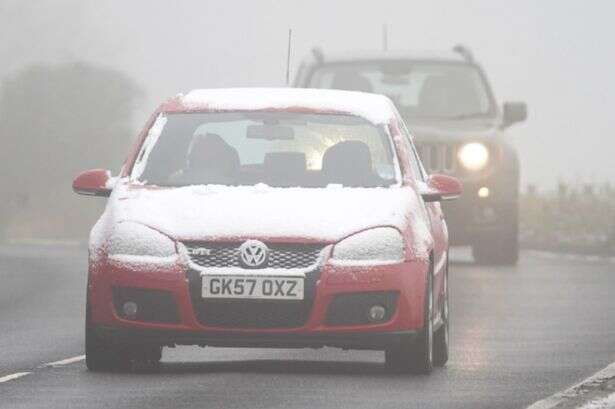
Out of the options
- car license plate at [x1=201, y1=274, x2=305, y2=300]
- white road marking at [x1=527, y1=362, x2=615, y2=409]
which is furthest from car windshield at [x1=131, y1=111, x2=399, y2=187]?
white road marking at [x1=527, y1=362, x2=615, y2=409]

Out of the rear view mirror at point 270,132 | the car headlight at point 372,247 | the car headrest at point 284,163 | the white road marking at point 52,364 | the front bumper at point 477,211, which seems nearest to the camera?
the car headlight at point 372,247

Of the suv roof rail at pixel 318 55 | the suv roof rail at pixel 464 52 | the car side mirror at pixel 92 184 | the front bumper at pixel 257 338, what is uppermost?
the car side mirror at pixel 92 184

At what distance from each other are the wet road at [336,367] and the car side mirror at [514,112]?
16.7 ft

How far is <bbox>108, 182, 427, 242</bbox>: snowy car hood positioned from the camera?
1377 cm

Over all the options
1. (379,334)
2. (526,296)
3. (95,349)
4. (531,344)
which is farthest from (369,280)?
(526,296)

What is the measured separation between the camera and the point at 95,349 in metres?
14.1

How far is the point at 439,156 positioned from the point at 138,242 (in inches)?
568

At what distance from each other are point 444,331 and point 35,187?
91.7 metres

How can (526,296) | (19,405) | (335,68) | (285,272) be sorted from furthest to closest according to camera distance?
(335,68)
(526,296)
(285,272)
(19,405)

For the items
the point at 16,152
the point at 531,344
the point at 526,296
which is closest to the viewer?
the point at 531,344

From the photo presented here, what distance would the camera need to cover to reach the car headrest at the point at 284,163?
1489cm

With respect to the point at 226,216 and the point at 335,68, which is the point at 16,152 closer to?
the point at 335,68

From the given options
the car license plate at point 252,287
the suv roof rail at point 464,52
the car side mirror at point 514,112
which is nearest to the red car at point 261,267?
the car license plate at point 252,287

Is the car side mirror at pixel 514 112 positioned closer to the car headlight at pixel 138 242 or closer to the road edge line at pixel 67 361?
the road edge line at pixel 67 361
